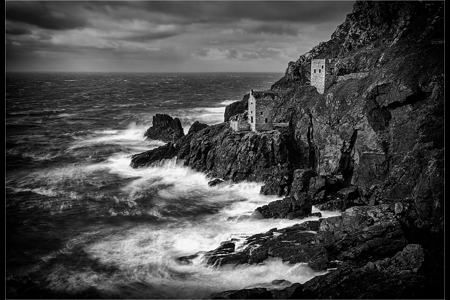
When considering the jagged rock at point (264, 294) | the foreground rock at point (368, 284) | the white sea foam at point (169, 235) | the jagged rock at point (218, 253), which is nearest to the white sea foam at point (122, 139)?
the white sea foam at point (169, 235)

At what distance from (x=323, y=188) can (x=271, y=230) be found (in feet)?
35.3

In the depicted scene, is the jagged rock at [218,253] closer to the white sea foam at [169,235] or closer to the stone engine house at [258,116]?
the white sea foam at [169,235]

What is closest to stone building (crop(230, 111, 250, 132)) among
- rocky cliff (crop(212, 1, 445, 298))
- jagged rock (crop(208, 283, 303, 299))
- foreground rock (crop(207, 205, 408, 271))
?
rocky cliff (crop(212, 1, 445, 298))

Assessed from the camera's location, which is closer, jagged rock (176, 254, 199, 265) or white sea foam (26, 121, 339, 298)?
white sea foam (26, 121, 339, 298)

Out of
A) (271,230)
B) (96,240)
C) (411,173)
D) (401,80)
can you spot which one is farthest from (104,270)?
(401,80)

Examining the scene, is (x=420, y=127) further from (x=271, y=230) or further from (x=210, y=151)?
(x=210, y=151)

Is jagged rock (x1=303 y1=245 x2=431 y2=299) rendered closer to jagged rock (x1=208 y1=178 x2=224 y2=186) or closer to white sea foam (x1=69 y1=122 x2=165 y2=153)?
jagged rock (x1=208 y1=178 x2=224 y2=186)

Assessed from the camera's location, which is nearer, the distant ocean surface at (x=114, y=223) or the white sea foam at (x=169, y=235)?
the white sea foam at (x=169, y=235)

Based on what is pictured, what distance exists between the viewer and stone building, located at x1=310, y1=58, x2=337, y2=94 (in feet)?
188

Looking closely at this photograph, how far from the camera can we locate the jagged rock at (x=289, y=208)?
132 feet

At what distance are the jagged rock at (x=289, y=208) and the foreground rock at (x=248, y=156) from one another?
240 inches

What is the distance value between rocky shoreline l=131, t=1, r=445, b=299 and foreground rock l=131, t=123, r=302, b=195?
16 centimetres

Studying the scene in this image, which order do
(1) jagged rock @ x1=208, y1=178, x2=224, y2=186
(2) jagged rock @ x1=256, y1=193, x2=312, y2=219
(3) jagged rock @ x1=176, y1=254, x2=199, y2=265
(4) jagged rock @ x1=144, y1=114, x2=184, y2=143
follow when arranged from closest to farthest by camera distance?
1. (3) jagged rock @ x1=176, y1=254, x2=199, y2=265
2. (2) jagged rock @ x1=256, y1=193, x2=312, y2=219
3. (1) jagged rock @ x1=208, y1=178, x2=224, y2=186
4. (4) jagged rock @ x1=144, y1=114, x2=184, y2=143

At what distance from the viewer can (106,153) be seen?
68312 mm
